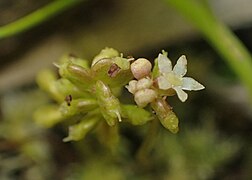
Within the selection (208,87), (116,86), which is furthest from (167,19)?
(116,86)

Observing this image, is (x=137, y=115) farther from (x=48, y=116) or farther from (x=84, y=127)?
(x=48, y=116)

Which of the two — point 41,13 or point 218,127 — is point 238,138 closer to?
point 218,127

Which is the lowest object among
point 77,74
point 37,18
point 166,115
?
point 166,115

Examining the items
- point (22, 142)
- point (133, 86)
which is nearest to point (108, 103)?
point (133, 86)

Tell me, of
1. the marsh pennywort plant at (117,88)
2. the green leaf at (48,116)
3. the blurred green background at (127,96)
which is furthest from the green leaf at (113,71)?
the blurred green background at (127,96)

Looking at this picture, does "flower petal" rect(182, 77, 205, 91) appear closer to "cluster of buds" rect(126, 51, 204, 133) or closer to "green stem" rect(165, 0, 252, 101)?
"cluster of buds" rect(126, 51, 204, 133)
